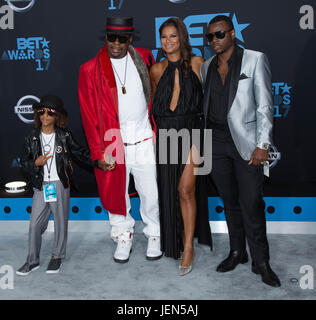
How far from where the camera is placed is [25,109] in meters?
4.33

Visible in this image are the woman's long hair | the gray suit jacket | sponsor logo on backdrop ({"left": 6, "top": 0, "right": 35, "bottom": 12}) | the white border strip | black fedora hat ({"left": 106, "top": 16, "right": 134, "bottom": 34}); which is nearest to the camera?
the gray suit jacket

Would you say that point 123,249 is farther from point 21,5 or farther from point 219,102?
point 21,5

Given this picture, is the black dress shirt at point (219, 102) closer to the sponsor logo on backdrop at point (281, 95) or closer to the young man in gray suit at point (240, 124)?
the young man in gray suit at point (240, 124)

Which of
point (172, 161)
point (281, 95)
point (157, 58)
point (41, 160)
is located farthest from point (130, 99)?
point (281, 95)

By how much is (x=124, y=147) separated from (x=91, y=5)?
1.63 m

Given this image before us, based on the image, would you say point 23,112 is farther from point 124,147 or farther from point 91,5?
point 124,147

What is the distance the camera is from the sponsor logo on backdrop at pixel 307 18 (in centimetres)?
374

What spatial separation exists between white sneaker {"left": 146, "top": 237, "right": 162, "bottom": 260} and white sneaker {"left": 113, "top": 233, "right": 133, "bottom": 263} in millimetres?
163

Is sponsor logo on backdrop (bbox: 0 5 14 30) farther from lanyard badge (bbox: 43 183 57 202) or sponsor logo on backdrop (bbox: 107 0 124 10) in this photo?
lanyard badge (bbox: 43 183 57 202)

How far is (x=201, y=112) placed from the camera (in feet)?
9.81

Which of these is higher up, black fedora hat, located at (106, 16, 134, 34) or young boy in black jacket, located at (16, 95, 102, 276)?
black fedora hat, located at (106, 16, 134, 34)

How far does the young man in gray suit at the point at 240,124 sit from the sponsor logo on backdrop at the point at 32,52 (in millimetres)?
1972

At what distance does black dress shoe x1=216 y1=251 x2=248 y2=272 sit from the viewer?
10.0ft

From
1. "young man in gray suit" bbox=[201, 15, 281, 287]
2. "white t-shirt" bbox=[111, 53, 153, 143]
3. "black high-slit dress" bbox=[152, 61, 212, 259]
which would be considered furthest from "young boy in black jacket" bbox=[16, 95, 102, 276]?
"young man in gray suit" bbox=[201, 15, 281, 287]
